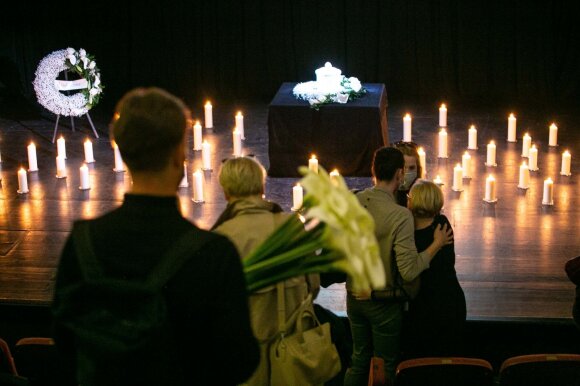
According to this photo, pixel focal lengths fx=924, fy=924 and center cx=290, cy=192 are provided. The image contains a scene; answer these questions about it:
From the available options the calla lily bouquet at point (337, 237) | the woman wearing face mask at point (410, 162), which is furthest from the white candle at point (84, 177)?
the calla lily bouquet at point (337, 237)

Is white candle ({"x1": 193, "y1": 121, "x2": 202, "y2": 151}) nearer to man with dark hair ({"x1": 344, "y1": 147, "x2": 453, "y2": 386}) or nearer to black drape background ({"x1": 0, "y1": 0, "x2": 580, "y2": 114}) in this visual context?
black drape background ({"x1": 0, "y1": 0, "x2": 580, "y2": 114})

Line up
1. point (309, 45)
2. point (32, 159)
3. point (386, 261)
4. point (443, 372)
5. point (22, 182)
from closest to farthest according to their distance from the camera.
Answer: point (443, 372), point (386, 261), point (22, 182), point (32, 159), point (309, 45)

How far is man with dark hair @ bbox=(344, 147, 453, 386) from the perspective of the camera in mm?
3564

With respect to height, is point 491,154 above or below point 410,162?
below

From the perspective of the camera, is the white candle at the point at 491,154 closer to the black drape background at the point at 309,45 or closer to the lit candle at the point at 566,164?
the lit candle at the point at 566,164

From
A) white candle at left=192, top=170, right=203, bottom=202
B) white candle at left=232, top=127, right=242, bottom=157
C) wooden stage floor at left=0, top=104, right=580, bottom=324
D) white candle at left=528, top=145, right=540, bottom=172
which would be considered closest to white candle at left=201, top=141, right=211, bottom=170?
wooden stage floor at left=0, top=104, right=580, bottom=324

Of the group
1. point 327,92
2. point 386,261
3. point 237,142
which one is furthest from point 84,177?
point 386,261

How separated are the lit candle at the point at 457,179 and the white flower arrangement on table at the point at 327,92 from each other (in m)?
1.13

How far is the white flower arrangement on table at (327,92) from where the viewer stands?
726 cm

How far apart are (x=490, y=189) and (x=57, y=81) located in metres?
4.23

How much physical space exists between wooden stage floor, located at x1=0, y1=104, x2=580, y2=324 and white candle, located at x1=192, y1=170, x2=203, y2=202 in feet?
0.19

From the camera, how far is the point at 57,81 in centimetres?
854

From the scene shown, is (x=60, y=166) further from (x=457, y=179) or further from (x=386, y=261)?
(x=386, y=261)

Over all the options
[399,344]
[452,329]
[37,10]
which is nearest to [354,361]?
[399,344]
